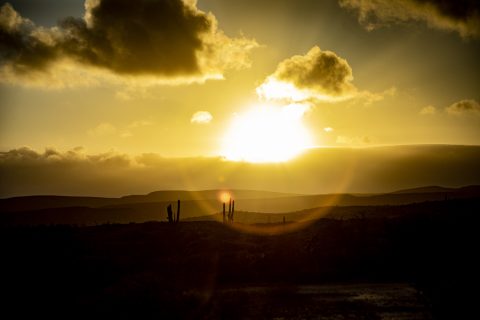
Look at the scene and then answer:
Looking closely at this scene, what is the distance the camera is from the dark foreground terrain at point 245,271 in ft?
58.4

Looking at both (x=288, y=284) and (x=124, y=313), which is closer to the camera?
(x=124, y=313)

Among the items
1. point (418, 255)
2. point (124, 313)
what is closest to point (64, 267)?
point (124, 313)

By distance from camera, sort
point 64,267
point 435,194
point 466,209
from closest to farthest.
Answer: point 64,267
point 466,209
point 435,194

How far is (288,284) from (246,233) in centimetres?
1711

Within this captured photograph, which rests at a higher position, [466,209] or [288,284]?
[466,209]

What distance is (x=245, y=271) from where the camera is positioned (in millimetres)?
29578

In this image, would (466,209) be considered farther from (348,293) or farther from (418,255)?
(348,293)

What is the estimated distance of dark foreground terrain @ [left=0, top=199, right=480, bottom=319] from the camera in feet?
58.4

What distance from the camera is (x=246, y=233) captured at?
4300cm

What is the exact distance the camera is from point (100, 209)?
14550cm

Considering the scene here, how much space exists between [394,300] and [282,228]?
90.8 feet

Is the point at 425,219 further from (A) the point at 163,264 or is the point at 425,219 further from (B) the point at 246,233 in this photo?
(A) the point at 163,264

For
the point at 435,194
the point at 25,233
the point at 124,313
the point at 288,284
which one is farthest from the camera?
the point at 435,194

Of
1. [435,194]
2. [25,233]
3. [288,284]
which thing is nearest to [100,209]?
[25,233]
